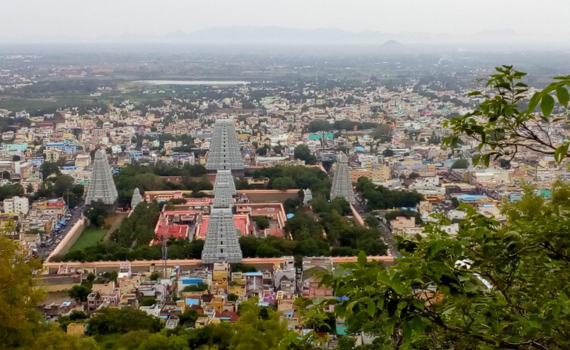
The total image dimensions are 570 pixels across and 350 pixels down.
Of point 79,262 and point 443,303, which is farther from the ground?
point 443,303

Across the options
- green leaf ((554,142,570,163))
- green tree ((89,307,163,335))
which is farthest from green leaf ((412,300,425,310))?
green tree ((89,307,163,335))

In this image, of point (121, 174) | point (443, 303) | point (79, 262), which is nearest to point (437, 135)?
point (121, 174)

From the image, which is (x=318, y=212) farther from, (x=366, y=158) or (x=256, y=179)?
(x=366, y=158)

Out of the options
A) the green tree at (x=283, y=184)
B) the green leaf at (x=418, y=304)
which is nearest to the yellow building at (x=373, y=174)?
the green tree at (x=283, y=184)

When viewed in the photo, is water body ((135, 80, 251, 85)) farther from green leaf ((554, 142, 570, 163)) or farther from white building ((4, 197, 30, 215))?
green leaf ((554, 142, 570, 163))

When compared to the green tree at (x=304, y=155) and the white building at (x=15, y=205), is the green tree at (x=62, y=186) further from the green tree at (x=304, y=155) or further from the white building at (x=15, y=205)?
the green tree at (x=304, y=155)

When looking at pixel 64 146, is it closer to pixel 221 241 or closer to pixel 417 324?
pixel 221 241

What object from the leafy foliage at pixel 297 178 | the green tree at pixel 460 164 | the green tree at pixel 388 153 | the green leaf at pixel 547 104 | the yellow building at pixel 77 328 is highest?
the green leaf at pixel 547 104
